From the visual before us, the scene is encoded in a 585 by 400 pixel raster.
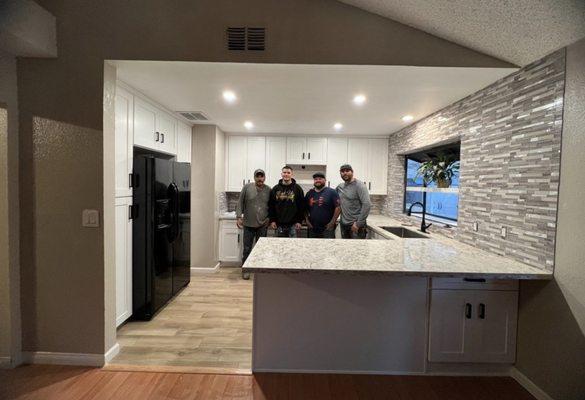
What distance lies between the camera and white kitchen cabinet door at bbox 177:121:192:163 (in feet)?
12.3

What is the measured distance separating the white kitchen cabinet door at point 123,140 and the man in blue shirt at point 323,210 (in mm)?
2165

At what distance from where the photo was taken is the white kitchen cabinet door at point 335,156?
4.72m

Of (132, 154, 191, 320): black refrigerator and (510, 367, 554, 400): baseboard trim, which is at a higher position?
(132, 154, 191, 320): black refrigerator

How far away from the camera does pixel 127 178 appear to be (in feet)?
8.77

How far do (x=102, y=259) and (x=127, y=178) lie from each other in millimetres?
848

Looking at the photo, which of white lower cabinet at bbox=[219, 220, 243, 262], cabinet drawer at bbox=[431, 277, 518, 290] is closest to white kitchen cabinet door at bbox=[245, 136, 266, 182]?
white lower cabinet at bbox=[219, 220, 243, 262]

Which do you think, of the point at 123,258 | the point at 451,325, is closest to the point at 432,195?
the point at 451,325

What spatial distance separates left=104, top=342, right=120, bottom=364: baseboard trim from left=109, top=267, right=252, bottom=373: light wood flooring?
37 millimetres

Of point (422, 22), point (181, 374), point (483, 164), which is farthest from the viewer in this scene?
point (483, 164)

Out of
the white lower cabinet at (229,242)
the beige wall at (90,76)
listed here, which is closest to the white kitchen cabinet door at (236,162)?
the white lower cabinet at (229,242)

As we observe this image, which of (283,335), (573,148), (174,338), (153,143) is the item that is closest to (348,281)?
(283,335)

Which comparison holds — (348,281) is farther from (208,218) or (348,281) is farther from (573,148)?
(208,218)

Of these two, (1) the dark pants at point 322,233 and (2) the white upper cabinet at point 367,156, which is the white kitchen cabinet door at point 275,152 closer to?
(2) the white upper cabinet at point 367,156

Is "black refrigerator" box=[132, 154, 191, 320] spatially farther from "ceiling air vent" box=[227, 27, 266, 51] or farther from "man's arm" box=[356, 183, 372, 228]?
"man's arm" box=[356, 183, 372, 228]
